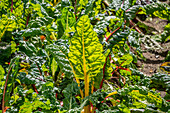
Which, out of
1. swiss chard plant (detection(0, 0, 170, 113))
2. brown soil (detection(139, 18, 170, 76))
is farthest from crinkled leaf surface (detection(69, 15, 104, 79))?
brown soil (detection(139, 18, 170, 76))

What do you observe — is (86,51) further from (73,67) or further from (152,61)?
(152,61)

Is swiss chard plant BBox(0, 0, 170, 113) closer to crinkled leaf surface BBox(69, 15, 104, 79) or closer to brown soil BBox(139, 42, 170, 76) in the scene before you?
crinkled leaf surface BBox(69, 15, 104, 79)

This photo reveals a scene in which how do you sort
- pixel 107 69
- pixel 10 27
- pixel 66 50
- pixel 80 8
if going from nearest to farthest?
pixel 66 50 → pixel 107 69 → pixel 10 27 → pixel 80 8

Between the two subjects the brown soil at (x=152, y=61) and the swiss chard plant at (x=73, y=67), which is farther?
the brown soil at (x=152, y=61)

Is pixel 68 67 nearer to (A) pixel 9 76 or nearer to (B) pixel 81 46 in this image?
(B) pixel 81 46

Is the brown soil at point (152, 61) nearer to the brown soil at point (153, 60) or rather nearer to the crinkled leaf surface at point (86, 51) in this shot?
the brown soil at point (153, 60)

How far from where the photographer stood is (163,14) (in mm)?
1676

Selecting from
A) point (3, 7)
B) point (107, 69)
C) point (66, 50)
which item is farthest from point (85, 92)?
point (3, 7)

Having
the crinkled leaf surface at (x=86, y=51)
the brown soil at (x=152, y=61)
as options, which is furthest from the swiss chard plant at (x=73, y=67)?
the brown soil at (x=152, y=61)

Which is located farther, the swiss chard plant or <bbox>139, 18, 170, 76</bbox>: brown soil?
<bbox>139, 18, 170, 76</bbox>: brown soil

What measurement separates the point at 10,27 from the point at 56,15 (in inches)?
16.1

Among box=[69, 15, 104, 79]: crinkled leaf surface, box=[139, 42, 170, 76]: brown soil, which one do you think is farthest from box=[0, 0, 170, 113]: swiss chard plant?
box=[139, 42, 170, 76]: brown soil

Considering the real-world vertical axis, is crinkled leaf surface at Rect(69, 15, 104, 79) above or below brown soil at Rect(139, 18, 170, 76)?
above

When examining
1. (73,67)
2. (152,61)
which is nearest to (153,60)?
(152,61)
